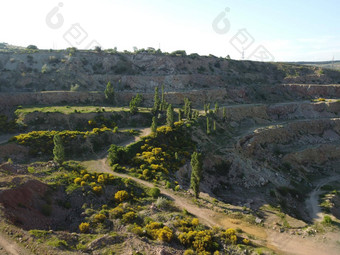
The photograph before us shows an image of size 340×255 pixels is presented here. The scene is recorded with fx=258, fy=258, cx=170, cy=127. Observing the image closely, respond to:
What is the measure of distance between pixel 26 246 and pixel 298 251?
77.6 ft

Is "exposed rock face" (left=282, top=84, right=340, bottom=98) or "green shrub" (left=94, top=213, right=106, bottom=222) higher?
"exposed rock face" (left=282, top=84, right=340, bottom=98)

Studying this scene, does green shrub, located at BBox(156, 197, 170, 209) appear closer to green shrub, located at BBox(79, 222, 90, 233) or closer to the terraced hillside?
the terraced hillside

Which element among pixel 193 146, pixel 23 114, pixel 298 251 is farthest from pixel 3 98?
pixel 298 251

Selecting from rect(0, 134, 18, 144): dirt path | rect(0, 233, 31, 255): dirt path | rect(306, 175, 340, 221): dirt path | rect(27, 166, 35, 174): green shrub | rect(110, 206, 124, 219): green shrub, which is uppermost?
rect(0, 134, 18, 144): dirt path

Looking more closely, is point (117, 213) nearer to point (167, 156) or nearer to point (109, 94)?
point (167, 156)

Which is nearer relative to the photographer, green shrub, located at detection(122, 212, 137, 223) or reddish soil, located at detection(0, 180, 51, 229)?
reddish soil, located at detection(0, 180, 51, 229)

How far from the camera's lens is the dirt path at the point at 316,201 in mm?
40069

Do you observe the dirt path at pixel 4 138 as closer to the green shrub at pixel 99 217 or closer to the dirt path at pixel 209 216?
the dirt path at pixel 209 216

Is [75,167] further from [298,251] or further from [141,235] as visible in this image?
[298,251]

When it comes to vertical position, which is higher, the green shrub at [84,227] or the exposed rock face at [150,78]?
the exposed rock face at [150,78]

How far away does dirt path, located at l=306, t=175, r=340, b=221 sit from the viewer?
40.1m

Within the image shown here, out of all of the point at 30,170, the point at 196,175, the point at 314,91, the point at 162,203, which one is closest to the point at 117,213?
the point at 162,203

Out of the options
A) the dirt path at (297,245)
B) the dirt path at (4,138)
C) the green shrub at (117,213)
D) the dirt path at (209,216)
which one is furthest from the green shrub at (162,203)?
the dirt path at (4,138)

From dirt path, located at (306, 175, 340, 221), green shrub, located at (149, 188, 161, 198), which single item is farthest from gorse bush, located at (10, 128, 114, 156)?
dirt path, located at (306, 175, 340, 221)
